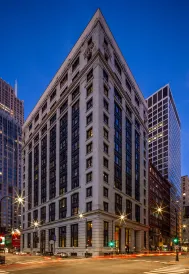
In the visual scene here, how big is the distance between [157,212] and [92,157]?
74.2 meters

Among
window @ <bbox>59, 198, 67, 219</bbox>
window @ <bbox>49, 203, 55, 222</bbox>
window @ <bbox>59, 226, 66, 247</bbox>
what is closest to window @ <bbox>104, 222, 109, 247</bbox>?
window @ <bbox>59, 198, 67, 219</bbox>

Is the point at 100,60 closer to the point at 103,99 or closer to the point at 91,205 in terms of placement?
the point at 103,99

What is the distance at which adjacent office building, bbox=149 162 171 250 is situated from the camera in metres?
123

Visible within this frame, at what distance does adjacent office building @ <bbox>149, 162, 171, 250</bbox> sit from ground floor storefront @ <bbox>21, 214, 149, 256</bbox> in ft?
76.4

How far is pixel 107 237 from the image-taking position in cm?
7106

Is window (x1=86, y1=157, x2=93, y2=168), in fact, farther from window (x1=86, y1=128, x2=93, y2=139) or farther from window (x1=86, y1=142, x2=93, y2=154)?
window (x1=86, y1=128, x2=93, y2=139)

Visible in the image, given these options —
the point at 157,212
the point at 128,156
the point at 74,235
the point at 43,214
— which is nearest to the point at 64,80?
the point at 128,156

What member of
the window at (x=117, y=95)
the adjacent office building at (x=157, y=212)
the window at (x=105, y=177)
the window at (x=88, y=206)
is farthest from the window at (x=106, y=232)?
the adjacent office building at (x=157, y=212)

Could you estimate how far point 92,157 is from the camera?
7244cm

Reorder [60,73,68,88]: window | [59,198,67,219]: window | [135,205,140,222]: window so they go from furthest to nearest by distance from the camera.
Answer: [60,73,68,88]: window < [135,205,140,222]: window < [59,198,67,219]: window

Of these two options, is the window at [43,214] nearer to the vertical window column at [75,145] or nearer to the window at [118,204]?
the vertical window column at [75,145]

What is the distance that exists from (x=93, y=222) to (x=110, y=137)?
810 inches

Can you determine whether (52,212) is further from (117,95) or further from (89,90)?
(117,95)

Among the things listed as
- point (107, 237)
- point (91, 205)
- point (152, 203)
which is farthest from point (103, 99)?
point (152, 203)
